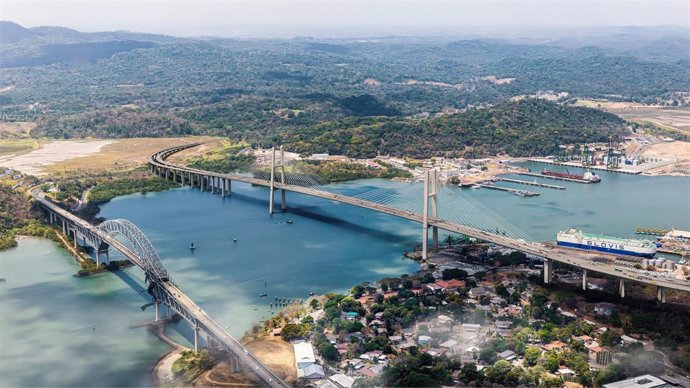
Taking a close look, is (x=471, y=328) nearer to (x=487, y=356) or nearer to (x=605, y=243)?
(x=487, y=356)

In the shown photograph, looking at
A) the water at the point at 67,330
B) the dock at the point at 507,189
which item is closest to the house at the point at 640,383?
the water at the point at 67,330

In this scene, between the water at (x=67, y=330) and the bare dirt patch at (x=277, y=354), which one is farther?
the water at (x=67, y=330)

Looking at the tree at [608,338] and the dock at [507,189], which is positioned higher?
the dock at [507,189]

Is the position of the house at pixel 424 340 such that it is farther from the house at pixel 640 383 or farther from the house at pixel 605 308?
the house at pixel 605 308

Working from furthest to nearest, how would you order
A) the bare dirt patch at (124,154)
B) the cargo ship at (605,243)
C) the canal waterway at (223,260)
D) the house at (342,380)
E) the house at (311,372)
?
1. the bare dirt patch at (124,154)
2. the cargo ship at (605,243)
3. the canal waterway at (223,260)
4. the house at (311,372)
5. the house at (342,380)

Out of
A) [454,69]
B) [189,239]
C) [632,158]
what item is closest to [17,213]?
[189,239]

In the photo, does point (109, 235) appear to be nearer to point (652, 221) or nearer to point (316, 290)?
point (316, 290)
